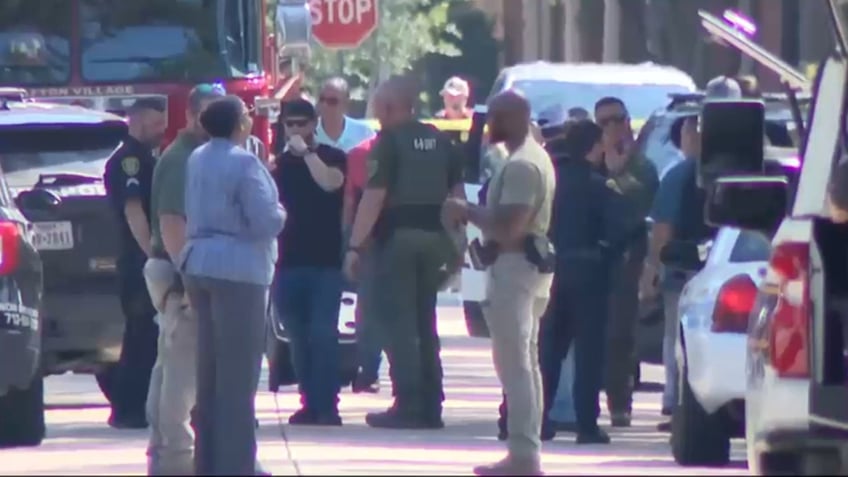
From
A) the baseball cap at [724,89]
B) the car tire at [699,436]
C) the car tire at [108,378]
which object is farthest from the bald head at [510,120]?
the baseball cap at [724,89]

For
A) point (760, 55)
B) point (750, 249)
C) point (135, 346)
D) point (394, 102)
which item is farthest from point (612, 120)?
point (760, 55)

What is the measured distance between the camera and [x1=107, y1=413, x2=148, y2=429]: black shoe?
13820mm

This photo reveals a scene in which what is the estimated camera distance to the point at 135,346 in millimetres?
13750

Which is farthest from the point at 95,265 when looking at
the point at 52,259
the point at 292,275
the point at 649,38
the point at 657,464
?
the point at 649,38

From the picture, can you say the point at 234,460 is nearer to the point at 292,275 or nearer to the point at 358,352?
the point at 292,275

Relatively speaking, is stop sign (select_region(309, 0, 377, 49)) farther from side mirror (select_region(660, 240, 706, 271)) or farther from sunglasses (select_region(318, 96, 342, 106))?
side mirror (select_region(660, 240, 706, 271))

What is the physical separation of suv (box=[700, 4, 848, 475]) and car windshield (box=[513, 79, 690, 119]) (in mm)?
11723

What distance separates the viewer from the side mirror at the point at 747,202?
8352 mm

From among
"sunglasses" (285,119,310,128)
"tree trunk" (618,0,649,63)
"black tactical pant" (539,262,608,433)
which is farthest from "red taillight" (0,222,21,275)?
"tree trunk" (618,0,649,63)

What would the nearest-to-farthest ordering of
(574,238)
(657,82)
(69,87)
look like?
(574,238) → (69,87) → (657,82)

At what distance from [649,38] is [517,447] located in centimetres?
2845

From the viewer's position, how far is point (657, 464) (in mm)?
12211

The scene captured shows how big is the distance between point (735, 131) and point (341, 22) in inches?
676

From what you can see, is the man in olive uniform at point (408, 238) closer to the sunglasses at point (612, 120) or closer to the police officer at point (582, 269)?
the police officer at point (582, 269)
